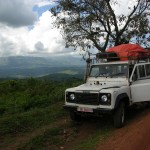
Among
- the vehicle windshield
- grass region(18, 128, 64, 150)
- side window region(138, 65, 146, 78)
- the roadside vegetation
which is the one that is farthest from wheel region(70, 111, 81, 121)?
side window region(138, 65, 146, 78)

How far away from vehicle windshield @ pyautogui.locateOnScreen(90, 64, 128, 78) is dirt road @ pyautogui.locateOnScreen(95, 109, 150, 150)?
1.96m

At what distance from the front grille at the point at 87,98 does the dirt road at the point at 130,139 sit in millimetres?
1097

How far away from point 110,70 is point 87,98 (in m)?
1.85

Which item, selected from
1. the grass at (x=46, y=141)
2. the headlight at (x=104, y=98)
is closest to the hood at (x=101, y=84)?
the headlight at (x=104, y=98)

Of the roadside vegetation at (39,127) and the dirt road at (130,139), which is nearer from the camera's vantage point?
the dirt road at (130,139)

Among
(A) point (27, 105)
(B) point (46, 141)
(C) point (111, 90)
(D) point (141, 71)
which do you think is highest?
(D) point (141, 71)

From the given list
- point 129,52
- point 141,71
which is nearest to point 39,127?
point 141,71

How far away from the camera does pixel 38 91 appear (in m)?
16.9

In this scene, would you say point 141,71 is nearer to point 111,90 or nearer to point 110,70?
point 110,70

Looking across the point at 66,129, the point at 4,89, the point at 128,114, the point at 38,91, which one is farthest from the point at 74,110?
the point at 4,89

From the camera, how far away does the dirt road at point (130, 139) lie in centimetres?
721

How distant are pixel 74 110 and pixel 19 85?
9.97 m

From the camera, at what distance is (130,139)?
769 cm

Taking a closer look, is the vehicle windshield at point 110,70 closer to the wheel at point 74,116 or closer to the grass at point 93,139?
the wheel at point 74,116
